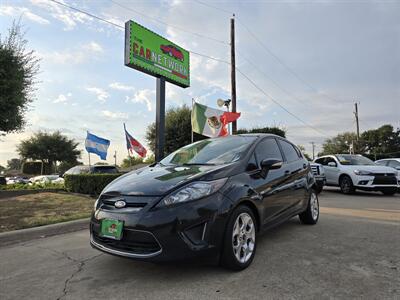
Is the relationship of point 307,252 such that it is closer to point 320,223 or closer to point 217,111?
point 320,223

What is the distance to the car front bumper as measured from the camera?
287 cm

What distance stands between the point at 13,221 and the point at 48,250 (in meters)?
2.47

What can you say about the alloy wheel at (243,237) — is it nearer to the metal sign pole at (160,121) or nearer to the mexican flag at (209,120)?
the metal sign pole at (160,121)

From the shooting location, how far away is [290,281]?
9.89 feet

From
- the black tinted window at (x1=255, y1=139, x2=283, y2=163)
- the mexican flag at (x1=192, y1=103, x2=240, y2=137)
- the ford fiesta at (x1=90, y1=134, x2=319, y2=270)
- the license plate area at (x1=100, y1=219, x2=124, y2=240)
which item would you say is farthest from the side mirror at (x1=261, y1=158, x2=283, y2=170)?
the mexican flag at (x1=192, y1=103, x2=240, y2=137)

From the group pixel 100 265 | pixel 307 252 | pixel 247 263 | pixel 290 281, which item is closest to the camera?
pixel 290 281

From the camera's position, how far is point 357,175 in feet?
36.8

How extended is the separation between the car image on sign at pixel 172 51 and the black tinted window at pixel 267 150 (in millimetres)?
8745

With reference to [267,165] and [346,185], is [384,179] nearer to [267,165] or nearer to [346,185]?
[346,185]

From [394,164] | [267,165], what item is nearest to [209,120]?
[394,164]

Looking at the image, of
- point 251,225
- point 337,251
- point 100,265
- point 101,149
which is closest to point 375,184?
point 337,251

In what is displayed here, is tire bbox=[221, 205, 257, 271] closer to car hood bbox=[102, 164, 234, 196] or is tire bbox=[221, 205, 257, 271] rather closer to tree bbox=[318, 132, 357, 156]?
car hood bbox=[102, 164, 234, 196]

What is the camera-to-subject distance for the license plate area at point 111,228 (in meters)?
3.02

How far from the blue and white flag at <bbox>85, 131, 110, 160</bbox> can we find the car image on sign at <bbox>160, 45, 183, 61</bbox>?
568cm
